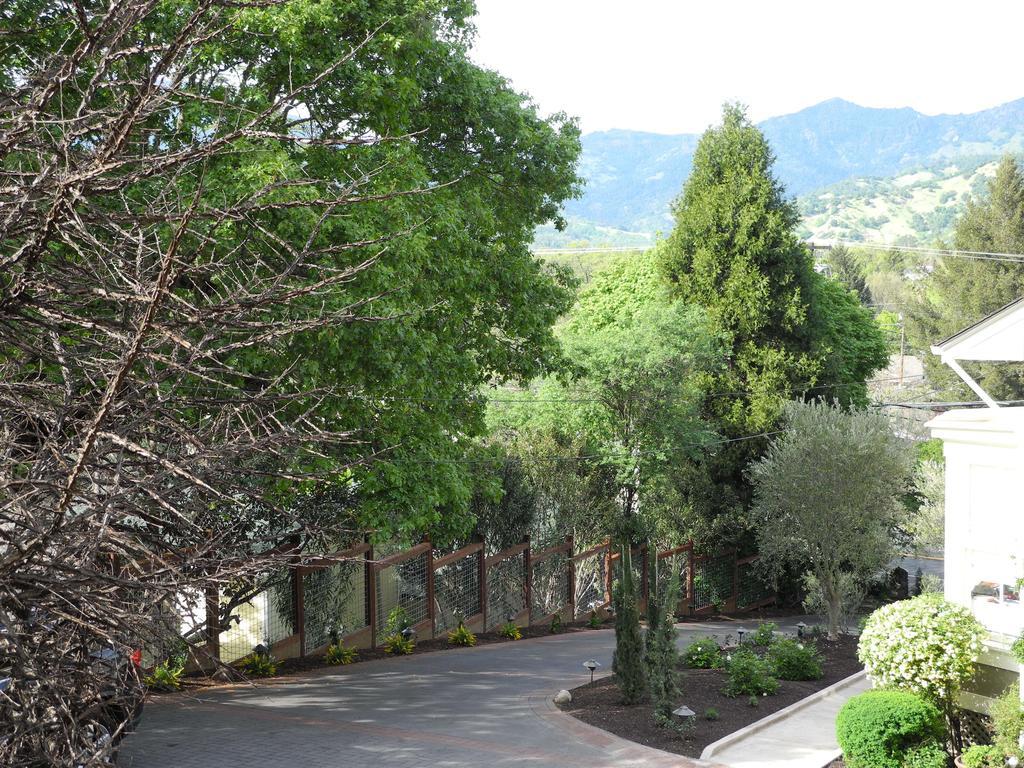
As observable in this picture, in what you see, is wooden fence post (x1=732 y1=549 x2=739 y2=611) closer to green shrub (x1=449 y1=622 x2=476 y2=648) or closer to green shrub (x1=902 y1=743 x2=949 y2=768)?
green shrub (x1=449 y1=622 x2=476 y2=648)

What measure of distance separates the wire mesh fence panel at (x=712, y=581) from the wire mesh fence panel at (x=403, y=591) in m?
9.60

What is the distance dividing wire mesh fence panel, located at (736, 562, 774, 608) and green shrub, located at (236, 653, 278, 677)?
15.3m

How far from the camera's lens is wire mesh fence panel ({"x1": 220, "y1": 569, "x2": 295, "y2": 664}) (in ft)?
54.1

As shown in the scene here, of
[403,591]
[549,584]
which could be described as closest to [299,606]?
[403,591]

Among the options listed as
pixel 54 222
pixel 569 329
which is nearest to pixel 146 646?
pixel 54 222

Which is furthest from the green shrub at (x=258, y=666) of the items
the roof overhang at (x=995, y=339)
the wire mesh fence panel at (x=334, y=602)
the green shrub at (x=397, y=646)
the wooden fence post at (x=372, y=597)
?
the roof overhang at (x=995, y=339)

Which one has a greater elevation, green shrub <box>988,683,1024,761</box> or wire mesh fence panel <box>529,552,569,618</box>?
green shrub <box>988,683,1024,761</box>

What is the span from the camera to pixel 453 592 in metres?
21.5

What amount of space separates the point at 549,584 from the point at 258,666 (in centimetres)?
998

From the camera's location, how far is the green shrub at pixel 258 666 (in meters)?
15.8

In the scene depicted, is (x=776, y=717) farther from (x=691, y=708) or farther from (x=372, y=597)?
(x=372, y=597)

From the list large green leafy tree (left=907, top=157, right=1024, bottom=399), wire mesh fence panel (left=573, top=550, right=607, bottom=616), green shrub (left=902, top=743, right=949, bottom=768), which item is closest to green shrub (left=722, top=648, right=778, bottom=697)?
green shrub (left=902, top=743, right=949, bottom=768)

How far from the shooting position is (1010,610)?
38.9 feet

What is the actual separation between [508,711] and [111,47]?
38.4 ft
